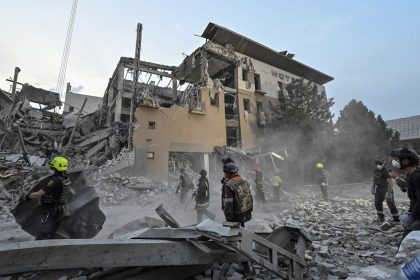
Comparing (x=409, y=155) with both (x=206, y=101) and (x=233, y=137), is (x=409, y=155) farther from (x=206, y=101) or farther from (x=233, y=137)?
(x=233, y=137)

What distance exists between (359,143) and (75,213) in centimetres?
2261

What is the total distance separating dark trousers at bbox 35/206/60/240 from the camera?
12.8 feet

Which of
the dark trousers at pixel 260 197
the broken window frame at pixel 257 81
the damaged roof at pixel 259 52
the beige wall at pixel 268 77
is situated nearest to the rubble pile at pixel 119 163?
the dark trousers at pixel 260 197

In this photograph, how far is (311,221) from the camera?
780 cm

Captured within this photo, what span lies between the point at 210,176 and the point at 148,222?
12787 millimetres

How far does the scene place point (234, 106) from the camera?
20969mm

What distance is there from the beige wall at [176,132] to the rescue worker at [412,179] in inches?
525

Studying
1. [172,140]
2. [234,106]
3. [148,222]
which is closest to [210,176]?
[172,140]

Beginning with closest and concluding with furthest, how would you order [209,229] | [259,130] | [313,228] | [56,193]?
1. [209,229]
2. [56,193]
3. [313,228]
4. [259,130]

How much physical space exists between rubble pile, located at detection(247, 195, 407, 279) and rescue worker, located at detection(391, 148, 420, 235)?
529mm

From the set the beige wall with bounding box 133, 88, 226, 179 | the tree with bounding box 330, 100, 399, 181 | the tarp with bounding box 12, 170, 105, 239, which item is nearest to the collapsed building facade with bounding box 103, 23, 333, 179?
the beige wall with bounding box 133, 88, 226, 179

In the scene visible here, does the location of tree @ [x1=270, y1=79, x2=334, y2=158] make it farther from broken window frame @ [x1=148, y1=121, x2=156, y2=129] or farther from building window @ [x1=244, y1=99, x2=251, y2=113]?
broken window frame @ [x1=148, y1=121, x2=156, y2=129]

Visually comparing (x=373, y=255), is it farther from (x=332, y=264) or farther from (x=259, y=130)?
(x=259, y=130)

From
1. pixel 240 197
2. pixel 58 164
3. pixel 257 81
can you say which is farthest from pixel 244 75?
pixel 58 164
